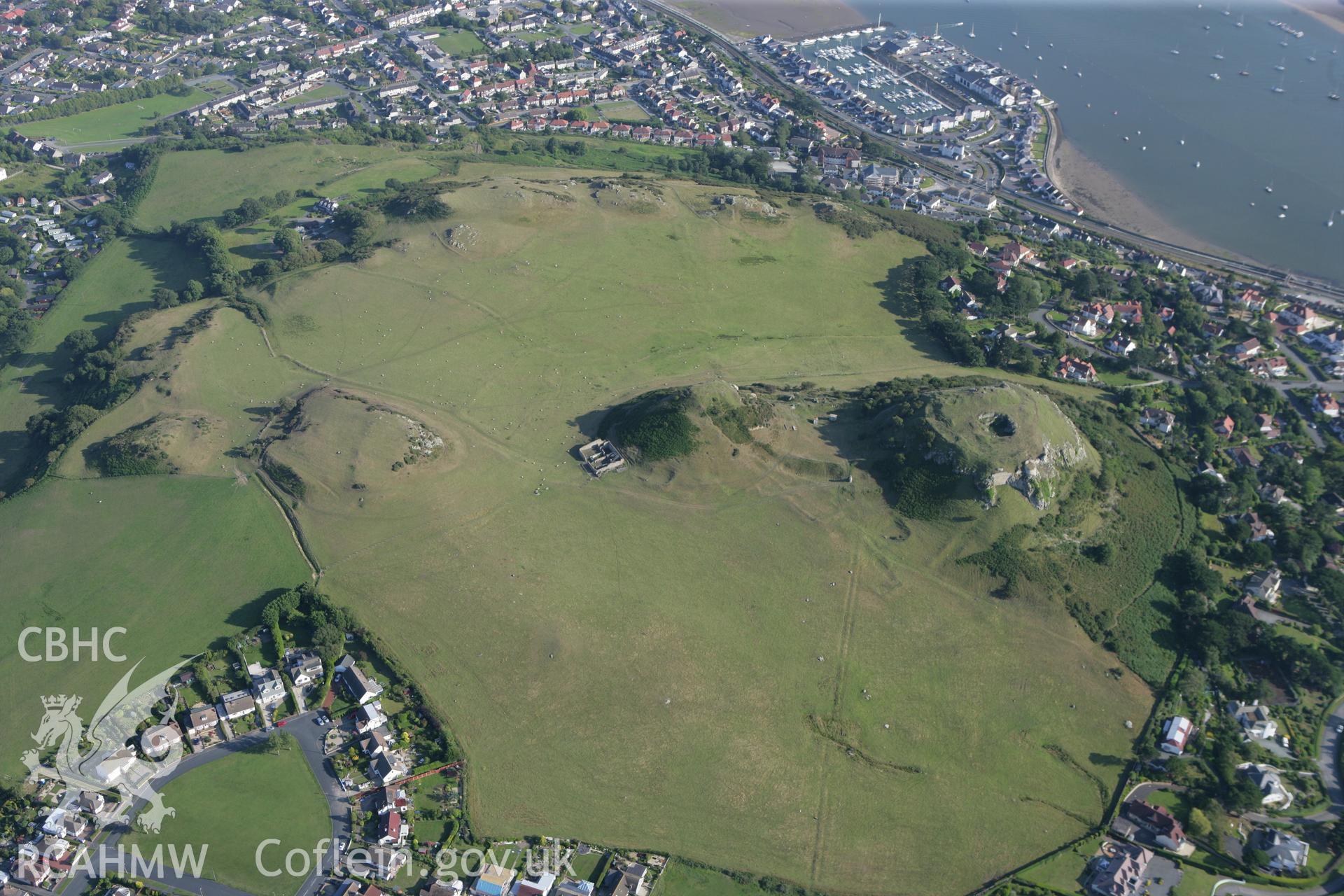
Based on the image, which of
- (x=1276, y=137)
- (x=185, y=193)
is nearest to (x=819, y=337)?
(x=185, y=193)

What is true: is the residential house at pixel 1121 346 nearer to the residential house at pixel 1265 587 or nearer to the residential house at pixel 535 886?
the residential house at pixel 1265 587

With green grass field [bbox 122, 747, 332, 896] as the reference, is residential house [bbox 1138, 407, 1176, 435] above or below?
above

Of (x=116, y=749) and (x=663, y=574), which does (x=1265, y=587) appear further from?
(x=116, y=749)

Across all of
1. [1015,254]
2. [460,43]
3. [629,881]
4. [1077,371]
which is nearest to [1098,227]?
[1015,254]

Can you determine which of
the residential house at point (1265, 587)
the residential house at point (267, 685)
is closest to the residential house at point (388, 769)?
the residential house at point (267, 685)

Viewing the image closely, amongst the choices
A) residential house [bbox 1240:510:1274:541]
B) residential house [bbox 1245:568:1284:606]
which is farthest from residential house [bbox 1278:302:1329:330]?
residential house [bbox 1245:568:1284:606]

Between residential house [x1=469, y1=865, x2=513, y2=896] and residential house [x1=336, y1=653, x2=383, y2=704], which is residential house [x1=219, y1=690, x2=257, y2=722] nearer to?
residential house [x1=336, y1=653, x2=383, y2=704]
